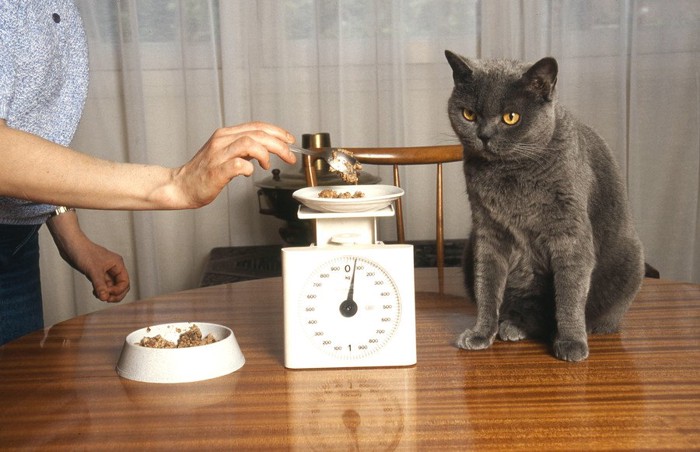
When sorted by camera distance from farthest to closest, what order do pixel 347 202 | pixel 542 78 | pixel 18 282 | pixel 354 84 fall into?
pixel 354 84
pixel 18 282
pixel 542 78
pixel 347 202

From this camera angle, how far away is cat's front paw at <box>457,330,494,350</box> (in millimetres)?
1266

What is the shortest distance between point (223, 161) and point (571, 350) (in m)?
0.57

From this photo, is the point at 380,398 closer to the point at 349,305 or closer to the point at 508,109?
the point at 349,305

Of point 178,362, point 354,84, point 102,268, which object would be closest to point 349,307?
point 178,362

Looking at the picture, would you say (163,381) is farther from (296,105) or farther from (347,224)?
(296,105)

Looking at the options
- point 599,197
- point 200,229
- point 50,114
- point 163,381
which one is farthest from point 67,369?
point 200,229

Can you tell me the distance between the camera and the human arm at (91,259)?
67.1 inches

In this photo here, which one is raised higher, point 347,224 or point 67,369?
point 347,224

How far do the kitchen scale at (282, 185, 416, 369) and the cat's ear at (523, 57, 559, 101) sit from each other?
0.30m

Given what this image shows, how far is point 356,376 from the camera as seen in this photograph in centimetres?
116

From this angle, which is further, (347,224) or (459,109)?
(459,109)

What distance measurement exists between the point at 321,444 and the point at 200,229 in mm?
2059

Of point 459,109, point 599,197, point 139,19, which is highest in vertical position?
point 139,19

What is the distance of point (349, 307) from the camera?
1197mm
